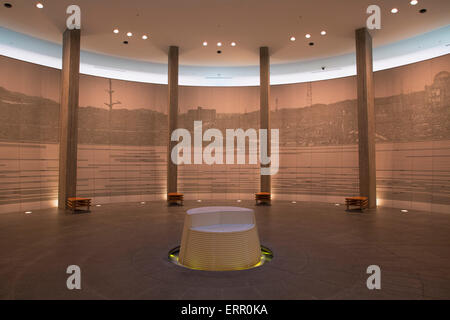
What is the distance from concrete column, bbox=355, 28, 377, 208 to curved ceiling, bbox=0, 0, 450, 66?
79 centimetres

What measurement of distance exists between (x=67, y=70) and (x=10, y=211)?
5.96 m

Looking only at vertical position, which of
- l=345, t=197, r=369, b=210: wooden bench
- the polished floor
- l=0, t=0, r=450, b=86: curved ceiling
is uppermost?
l=0, t=0, r=450, b=86: curved ceiling

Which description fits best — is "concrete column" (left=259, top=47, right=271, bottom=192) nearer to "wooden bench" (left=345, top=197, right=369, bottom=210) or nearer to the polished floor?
"wooden bench" (left=345, top=197, right=369, bottom=210)

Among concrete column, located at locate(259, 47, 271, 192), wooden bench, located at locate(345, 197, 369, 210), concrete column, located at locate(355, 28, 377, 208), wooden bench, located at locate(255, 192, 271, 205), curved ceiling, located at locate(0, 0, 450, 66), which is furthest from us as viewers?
concrete column, located at locate(259, 47, 271, 192)

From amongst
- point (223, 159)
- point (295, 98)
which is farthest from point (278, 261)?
point (295, 98)

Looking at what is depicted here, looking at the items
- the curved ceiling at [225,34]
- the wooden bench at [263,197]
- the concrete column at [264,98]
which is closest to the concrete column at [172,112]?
the curved ceiling at [225,34]

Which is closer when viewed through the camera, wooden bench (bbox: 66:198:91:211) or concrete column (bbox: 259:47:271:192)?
wooden bench (bbox: 66:198:91:211)

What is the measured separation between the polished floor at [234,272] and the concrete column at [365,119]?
1.99m

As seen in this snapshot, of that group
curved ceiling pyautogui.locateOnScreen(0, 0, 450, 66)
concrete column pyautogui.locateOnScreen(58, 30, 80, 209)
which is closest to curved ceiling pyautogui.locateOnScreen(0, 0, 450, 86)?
curved ceiling pyautogui.locateOnScreen(0, 0, 450, 66)

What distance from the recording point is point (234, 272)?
453 centimetres

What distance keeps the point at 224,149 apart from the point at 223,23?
21.4 feet

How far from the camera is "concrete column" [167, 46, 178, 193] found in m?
12.5

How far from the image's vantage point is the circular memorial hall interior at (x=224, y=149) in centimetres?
469
